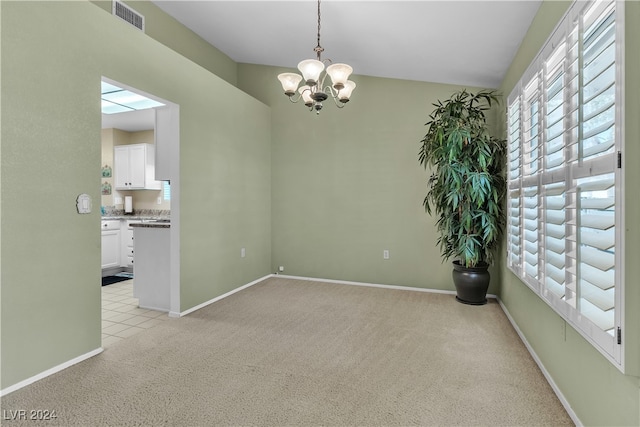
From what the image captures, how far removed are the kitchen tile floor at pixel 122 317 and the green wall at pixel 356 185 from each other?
2.10 meters

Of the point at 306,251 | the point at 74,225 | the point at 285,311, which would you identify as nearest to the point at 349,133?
the point at 306,251

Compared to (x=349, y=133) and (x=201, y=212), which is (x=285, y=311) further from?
(x=349, y=133)

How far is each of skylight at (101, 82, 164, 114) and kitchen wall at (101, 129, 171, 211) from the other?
3.76ft

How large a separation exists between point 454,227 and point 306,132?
8.45ft

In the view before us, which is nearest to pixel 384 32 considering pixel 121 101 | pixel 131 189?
pixel 121 101

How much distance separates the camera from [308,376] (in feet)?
7.76

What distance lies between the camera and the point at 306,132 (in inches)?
203

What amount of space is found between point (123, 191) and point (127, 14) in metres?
4.29

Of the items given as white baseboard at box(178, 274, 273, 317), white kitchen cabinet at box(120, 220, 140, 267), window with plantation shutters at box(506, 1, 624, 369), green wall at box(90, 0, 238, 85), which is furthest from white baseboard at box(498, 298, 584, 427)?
white kitchen cabinet at box(120, 220, 140, 267)

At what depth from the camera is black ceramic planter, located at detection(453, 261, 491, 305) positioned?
3.88 metres

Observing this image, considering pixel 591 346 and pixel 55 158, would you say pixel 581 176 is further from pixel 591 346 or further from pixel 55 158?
pixel 55 158

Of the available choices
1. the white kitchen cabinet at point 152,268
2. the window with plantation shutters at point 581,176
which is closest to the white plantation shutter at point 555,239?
the window with plantation shutters at point 581,176

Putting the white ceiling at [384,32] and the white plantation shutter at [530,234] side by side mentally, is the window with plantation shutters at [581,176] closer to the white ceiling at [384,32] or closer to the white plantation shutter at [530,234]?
the white plantation shutter at [530,234]

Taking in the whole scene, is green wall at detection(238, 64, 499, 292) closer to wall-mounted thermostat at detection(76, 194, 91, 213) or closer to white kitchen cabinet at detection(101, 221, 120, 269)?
white kitchen cabinet at detection(101, 221, 120, 269)
